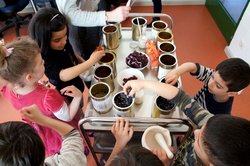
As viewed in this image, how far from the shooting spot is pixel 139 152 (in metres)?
0.56

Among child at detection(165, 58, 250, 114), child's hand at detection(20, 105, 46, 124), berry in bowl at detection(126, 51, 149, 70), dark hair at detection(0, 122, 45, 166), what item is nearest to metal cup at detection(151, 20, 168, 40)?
berry in bowl at detection(126, 51, 149, 70)

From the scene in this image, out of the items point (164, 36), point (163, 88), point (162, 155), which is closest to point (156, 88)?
point (163, 88)

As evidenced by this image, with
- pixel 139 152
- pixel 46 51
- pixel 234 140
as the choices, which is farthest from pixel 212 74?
pixel 46 51

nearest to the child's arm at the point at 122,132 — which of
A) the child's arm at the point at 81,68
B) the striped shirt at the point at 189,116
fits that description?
the striped shirt at the point at 189,116

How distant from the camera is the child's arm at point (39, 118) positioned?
79 centimetres

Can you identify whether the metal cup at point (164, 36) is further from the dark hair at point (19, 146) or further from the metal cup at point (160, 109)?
the dark hair at point (19, 146)

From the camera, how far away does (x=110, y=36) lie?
3.76ft

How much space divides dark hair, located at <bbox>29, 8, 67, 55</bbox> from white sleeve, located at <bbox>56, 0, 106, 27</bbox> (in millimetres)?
80

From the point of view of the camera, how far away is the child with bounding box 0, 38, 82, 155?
83 centimetres

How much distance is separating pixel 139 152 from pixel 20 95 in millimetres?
629

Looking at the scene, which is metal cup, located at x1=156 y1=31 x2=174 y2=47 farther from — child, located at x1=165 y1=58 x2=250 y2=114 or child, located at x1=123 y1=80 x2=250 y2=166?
child, located at x1=123 y1=80 x2=250 y2=166

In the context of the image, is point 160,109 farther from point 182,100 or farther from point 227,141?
point 227,141

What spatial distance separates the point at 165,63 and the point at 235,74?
1.00ft

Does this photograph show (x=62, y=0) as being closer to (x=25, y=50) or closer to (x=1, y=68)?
(x=25, y=50)
